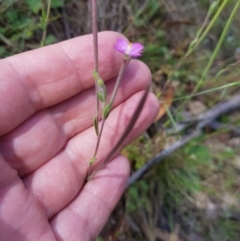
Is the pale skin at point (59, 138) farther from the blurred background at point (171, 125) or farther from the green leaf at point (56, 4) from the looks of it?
the green leaf at point (56, 4)

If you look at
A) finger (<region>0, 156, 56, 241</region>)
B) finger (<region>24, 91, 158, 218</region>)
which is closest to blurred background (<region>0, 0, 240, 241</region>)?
finger (<region>24, 91, 158, 218</region>)

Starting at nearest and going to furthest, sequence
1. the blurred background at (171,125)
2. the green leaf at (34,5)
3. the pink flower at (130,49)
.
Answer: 1. the pink flower at (130,49)
2. the green leaf at (34,5)
3. the blurred background at (171,125)

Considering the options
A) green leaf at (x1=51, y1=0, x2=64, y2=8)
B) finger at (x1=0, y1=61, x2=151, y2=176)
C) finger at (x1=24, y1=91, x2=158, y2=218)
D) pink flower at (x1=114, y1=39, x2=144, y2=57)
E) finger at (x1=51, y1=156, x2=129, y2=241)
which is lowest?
finger at (x1=51, y1=156, x2=129, y2=241)

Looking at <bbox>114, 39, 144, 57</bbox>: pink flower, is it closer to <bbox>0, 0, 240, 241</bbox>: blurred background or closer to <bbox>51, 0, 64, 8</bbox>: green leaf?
<bbox>0, 0, 240, 241</bbox>: blurred background

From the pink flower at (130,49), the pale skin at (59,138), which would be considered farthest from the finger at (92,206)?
the pink flower at (130,49)

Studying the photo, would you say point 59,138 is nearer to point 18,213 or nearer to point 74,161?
point 74,161
